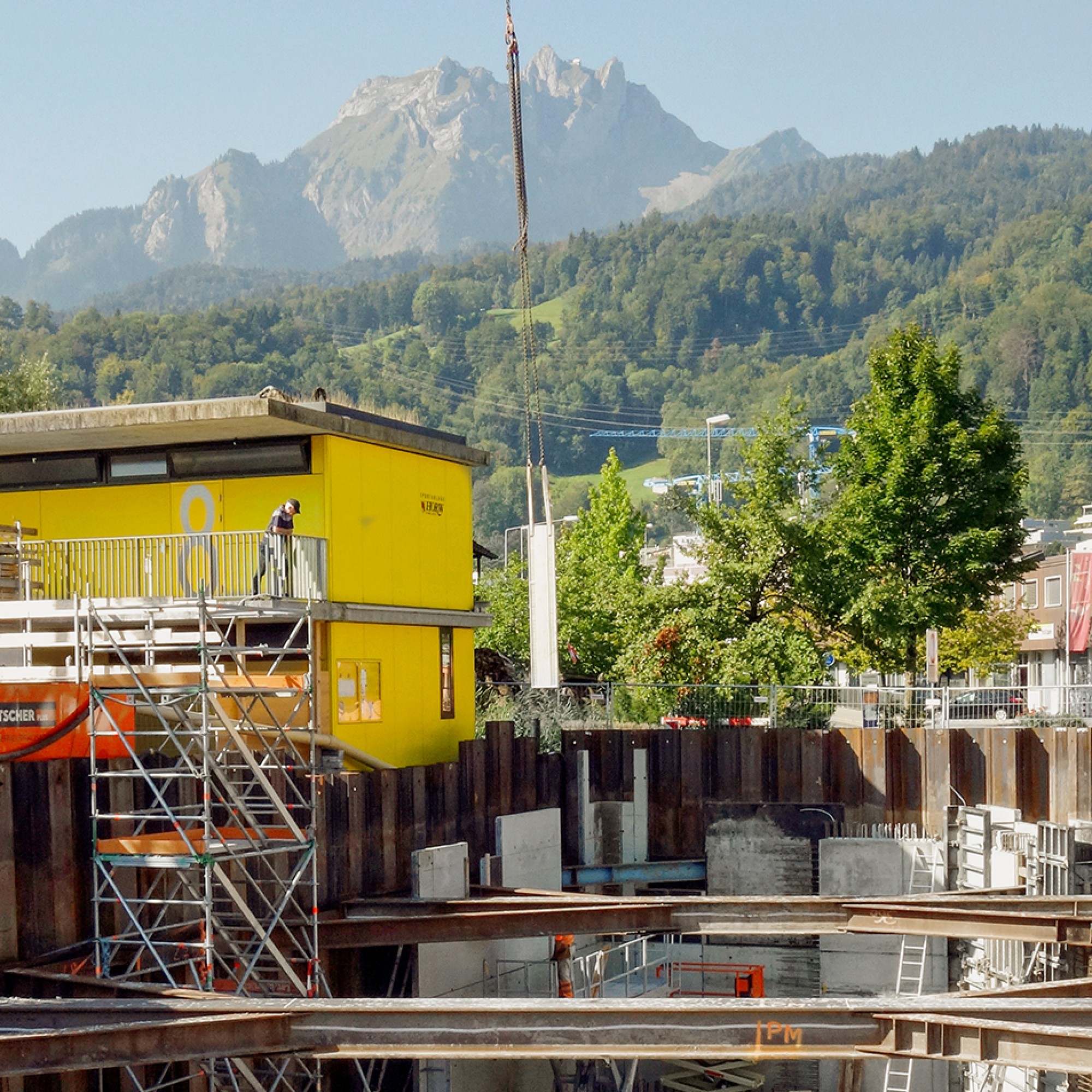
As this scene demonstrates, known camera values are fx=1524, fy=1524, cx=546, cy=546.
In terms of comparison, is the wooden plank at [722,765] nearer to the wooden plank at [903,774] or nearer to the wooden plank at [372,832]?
the wooden plank at [903,774]

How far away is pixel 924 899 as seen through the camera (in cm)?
2122

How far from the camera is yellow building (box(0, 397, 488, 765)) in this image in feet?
83.9

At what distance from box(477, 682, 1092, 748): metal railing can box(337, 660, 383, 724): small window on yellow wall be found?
19.9 ft

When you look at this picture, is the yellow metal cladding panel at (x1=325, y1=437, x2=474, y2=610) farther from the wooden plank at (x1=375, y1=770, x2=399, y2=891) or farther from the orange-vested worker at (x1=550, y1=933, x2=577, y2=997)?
the orange-vested worker at (x1=550, y1=933, x2=577, y2=997)

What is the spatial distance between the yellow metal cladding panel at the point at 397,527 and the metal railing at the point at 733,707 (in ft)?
15.0

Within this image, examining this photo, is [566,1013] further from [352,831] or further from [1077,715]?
[1077,715]

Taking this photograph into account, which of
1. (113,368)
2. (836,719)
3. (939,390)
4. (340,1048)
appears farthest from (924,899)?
(113,368)

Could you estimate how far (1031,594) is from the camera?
84438 millimetres

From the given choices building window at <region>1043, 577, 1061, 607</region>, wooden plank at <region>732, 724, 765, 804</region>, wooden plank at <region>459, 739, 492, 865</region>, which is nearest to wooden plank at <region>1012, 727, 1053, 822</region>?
wooden plank at <region>732, 724, 765, 804</region>

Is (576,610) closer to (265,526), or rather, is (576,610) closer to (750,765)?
(750,765)

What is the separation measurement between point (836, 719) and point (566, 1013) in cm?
2234

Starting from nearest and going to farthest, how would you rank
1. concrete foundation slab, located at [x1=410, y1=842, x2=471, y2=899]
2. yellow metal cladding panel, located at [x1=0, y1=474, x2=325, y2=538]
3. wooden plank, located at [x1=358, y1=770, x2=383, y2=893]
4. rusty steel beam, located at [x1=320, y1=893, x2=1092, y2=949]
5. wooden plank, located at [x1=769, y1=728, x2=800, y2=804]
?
1. rusty steel beam, located at [x1=320, y1=893, x2=1092, y2=949]
2. wooden plank, located at [x1=358, y1=770, x2=383, y2=893]
3. concrete foundation slab, located at [x1=410, y1=842, x2=471, y2=899]
4. yellow metal cladding panel, located at [x1=0, y1=474, x2=325, y2=538]
5. wooden plank, located at [x1=769, y1=728, x2=800, y2=804]

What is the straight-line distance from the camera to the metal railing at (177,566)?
2483cm

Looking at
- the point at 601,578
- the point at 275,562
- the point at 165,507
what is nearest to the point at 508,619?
the point at 601,578
